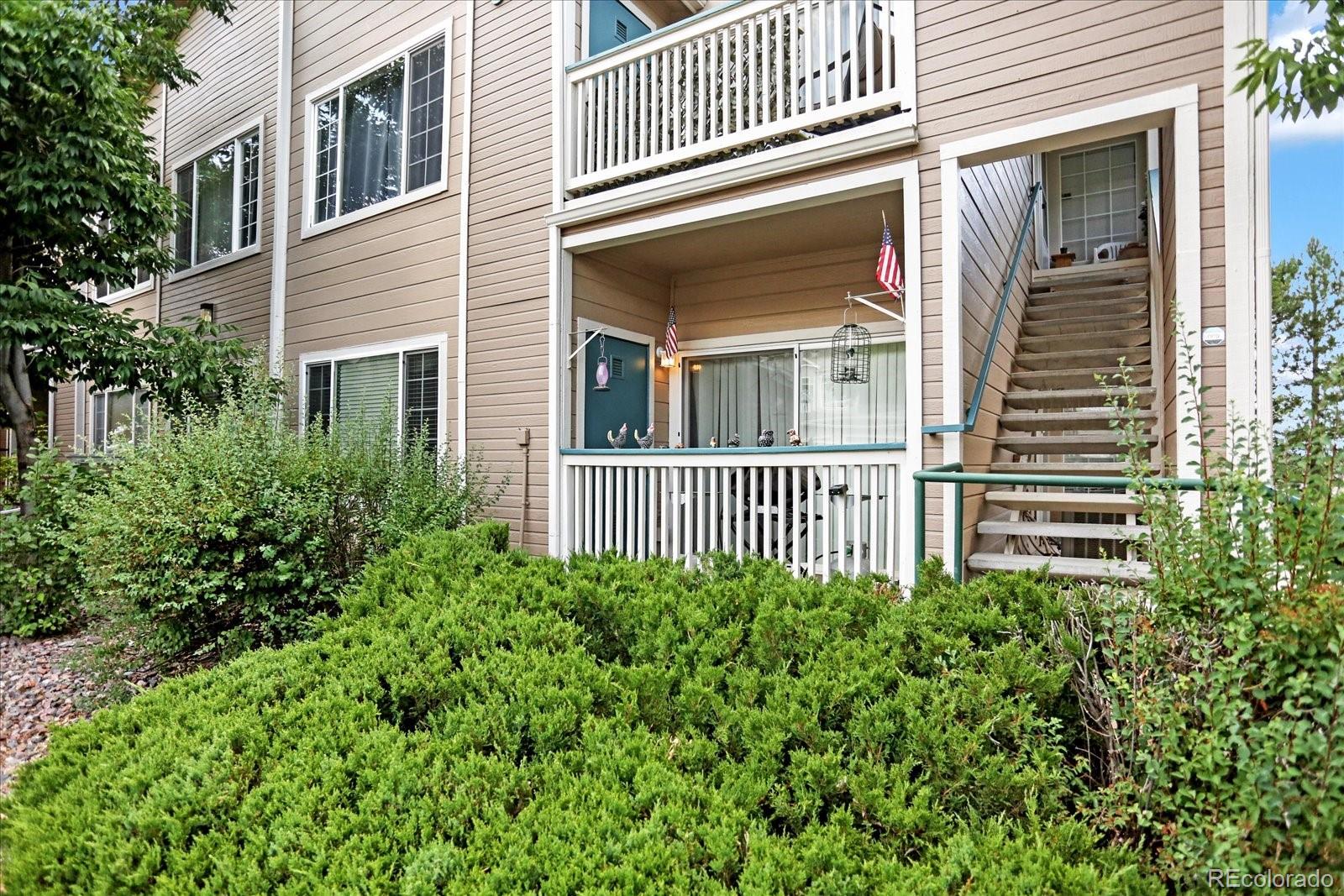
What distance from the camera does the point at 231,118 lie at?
9.53 meters

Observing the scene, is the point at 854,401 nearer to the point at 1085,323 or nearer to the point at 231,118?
the point at 1085,323

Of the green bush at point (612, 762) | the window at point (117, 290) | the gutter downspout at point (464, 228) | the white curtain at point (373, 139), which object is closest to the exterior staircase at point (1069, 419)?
the green bush at point (612, 762)

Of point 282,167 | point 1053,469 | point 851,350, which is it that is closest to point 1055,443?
point 1053,469

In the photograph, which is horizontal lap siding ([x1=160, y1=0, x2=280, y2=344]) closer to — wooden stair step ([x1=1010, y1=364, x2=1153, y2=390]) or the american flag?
the american flag

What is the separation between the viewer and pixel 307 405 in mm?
8398

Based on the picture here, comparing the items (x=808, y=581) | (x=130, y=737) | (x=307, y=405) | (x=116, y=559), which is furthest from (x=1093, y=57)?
(x=307, y=405)

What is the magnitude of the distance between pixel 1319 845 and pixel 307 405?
9.18m

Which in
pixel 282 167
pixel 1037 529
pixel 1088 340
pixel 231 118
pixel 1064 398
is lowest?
pixel 1037 529

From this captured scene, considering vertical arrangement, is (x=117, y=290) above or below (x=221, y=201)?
below

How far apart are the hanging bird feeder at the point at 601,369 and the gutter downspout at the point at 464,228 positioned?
1.38 metres

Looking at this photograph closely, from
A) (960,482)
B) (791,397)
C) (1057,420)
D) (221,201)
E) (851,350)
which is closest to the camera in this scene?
(960,482)

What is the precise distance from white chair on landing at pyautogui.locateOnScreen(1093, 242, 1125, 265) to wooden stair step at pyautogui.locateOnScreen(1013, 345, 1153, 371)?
2.20 meters

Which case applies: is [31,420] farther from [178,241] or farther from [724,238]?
[724,238]

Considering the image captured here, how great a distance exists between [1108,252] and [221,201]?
1179cm
